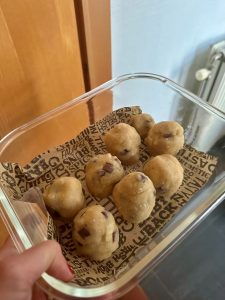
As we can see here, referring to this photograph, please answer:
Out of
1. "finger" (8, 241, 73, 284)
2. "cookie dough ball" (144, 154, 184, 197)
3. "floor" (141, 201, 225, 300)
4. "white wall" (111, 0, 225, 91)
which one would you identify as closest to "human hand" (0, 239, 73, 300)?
"finger" (8, 241, 73, 284)

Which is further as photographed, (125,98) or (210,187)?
(125,98)

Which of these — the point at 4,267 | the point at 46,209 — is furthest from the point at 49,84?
Result: the point at 4,267

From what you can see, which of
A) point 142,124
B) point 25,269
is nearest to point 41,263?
point 25,269

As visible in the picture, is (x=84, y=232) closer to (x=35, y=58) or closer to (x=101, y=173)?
(x=101, y=173)

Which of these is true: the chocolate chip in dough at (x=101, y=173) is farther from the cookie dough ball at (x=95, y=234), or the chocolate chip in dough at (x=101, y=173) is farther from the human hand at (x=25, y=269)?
the human hand at (x=25, y=269)

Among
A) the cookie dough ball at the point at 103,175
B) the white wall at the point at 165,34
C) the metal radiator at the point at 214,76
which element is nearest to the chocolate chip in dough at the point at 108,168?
the cookie dough ball at the point at 103,175

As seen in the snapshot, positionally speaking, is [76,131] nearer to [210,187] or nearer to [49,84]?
[49,84]
